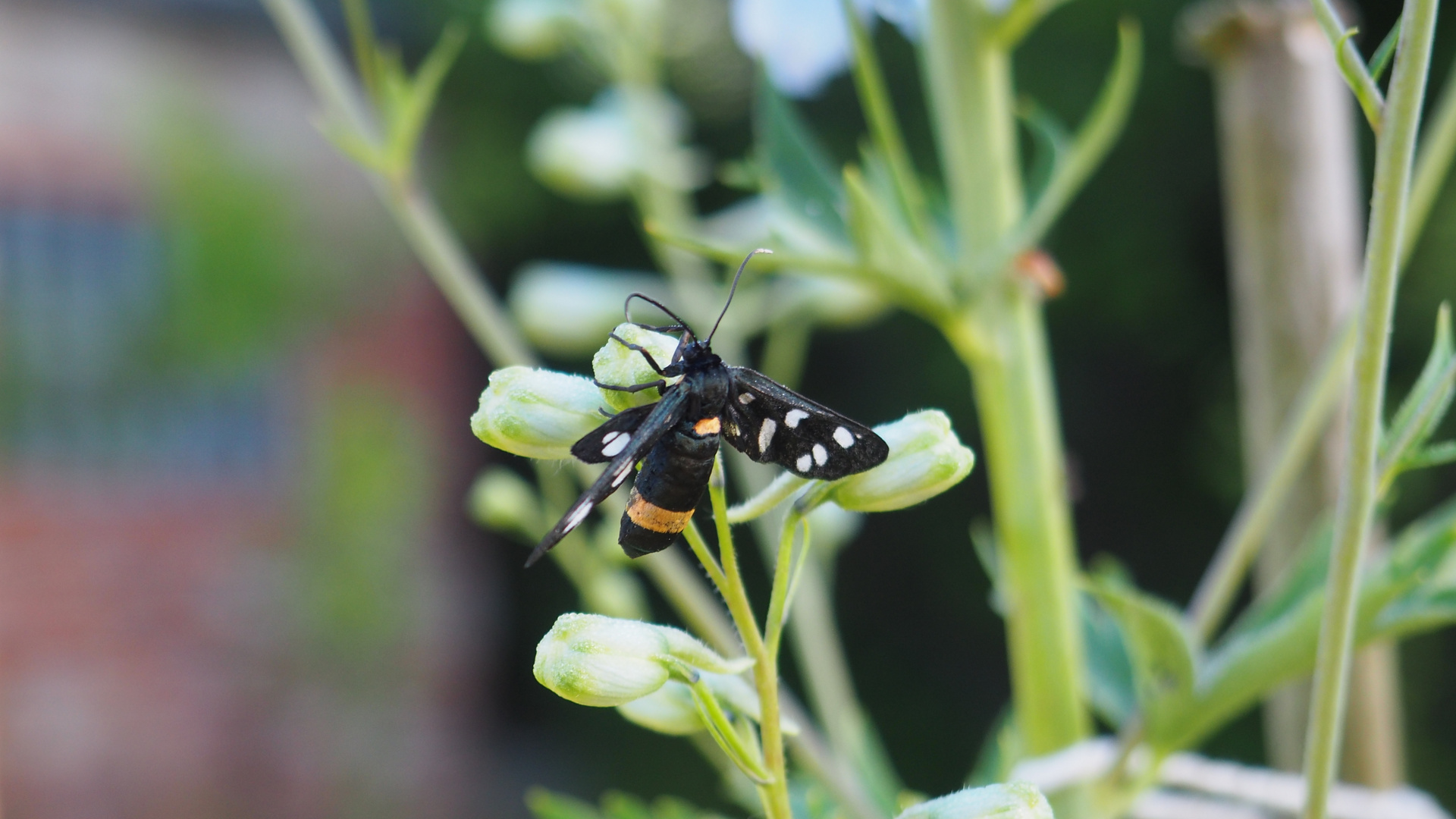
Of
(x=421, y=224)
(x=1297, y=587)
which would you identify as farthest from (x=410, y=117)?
(x=1297, y=587)

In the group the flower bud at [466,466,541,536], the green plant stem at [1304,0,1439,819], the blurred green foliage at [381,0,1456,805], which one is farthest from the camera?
the blurred green foliage at [381,0,1456,805]

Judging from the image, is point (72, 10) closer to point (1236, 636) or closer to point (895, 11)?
point (895, 11)

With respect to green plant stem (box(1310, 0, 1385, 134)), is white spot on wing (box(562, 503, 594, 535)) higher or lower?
lower

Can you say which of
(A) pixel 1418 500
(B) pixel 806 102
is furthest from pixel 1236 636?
(B) pixel 806 102

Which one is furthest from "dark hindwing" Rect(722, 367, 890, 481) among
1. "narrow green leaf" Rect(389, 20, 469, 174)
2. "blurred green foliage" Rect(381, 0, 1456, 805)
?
"blurred green foliage" Rect(381, 0, 1456, 805)

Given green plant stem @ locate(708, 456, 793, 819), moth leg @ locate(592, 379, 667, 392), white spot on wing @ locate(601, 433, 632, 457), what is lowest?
green plant stem @ locate(708, 456, 793, 819)

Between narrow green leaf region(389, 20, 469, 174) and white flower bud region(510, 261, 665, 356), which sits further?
white flower bud region(510, 261, 665, 356)

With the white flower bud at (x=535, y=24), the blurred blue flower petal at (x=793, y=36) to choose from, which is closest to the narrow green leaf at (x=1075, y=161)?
the blurred blue flower petal at (x=793, y=36)

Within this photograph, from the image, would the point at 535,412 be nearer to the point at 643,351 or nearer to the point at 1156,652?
the point at 643,351

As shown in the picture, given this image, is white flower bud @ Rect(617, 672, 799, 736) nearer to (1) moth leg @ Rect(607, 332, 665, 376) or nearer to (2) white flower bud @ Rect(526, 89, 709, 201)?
(1) moth leg @ Rect(607, 332, 665, 376)
